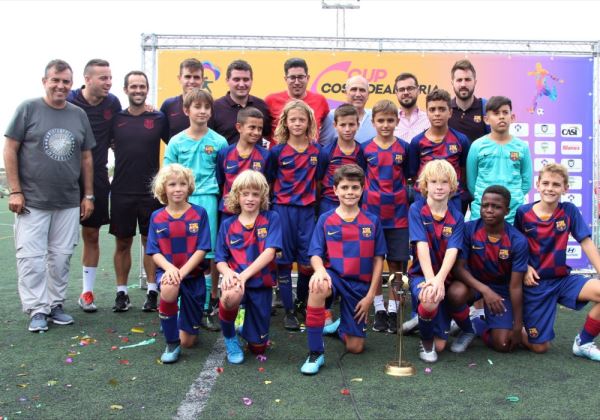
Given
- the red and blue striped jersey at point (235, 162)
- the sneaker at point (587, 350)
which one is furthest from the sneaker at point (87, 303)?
the sneaker at point (587, 350)

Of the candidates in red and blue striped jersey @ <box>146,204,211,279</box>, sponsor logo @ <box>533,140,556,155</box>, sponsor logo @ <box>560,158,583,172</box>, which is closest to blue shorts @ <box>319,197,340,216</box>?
red and blue striped jersey @ <box>146,204,211,279</box>

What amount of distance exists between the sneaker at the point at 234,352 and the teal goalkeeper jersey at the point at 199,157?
144 centimetres

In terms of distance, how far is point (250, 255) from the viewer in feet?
13.6

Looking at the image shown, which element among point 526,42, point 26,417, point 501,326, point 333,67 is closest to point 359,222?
point 501,326

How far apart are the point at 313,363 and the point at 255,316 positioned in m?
0.59

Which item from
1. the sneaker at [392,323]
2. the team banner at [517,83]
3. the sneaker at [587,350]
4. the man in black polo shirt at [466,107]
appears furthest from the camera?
the team banner at [517,83]

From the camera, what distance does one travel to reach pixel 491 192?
13.8 ft

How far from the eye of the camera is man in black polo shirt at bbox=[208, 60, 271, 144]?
17.2 ft

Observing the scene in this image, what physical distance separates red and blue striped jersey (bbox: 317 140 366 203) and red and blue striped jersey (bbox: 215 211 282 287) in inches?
32.2

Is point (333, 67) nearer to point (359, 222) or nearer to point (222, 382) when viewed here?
point (359, 222)

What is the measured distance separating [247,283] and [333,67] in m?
3.94

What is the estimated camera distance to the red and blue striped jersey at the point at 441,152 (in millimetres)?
4762

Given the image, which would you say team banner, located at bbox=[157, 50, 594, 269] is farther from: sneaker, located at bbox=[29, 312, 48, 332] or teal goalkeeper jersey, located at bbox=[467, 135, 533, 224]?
sneaker, located at bbox=[29, 312, 48, 332]

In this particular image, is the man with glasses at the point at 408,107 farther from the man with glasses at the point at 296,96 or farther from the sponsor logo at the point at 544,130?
the sponsor logo at the point at 544,130
